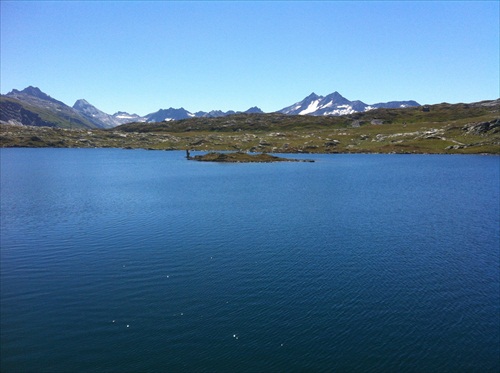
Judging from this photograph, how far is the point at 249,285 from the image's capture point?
3594 centimetres

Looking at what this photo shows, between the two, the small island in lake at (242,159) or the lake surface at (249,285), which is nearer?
the lake surface at (249,285)

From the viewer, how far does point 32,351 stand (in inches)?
1004

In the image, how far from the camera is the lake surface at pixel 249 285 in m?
25.0

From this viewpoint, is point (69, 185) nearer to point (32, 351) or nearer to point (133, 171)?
point (133, 171)

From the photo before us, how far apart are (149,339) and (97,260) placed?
65.8 ft

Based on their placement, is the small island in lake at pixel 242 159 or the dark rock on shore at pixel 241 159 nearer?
the small island in lake at pixel 242 159

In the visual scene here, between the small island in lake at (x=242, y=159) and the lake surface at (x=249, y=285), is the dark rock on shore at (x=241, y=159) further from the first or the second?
the lake surface at (x=249, y=285)

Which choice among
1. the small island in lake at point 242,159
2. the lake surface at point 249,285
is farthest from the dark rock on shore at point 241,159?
the lake surface at point 249,285

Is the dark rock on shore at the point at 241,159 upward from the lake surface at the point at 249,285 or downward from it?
upward

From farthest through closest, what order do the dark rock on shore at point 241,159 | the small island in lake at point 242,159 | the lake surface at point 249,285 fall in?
the dark rock on shore at point 241,159 < the small island in lake at point 242,159 < the lake surface at point 249,285

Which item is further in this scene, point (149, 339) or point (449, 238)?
point (449, 238)

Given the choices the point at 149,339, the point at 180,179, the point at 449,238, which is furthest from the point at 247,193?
the point at 149,339

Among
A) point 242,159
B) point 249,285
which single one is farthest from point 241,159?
point 249,285

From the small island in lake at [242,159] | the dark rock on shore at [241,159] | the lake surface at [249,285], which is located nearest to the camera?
the lake surface at [249,285]
